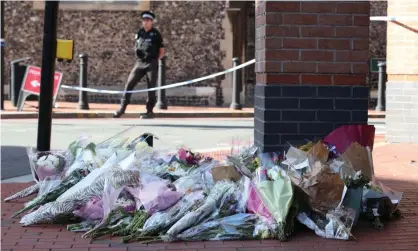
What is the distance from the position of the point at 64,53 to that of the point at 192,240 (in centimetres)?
302

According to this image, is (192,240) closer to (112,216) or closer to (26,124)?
(112,216)

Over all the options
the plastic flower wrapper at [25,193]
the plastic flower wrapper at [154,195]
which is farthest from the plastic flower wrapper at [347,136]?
the plastic flower wrapper at [25,193]

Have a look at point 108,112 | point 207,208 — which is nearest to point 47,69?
point 207,208

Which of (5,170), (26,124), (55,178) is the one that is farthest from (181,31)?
(55,178)

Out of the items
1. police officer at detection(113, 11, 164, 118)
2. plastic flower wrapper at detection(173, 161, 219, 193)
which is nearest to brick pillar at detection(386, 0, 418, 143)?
plastic flower wrapper at detection(173, 161, 219, 193)

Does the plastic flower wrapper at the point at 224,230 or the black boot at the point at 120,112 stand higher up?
the black boot at the point at 120,112

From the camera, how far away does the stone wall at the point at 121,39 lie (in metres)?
18.8

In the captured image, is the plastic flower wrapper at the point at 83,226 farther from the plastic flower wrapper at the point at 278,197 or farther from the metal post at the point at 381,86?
the metal post at the point at 381,86

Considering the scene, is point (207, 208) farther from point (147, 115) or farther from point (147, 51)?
point (147, 115)

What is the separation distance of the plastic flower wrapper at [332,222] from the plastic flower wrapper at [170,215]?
72 centimetres

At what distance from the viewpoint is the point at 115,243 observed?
14.6 ft

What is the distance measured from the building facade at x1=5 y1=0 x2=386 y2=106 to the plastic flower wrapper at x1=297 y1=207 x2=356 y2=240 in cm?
1426

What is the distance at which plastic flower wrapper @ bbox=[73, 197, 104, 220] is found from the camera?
4883 mm

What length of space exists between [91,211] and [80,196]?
196 mm
